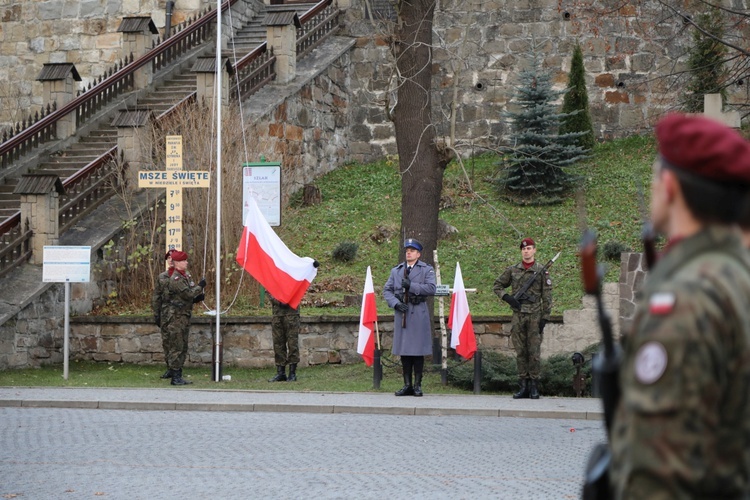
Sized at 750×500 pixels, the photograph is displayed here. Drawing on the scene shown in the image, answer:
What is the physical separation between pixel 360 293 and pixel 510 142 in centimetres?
806

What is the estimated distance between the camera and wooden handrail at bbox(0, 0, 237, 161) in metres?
23.9

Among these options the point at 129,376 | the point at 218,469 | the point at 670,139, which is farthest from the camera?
the point at 129,376

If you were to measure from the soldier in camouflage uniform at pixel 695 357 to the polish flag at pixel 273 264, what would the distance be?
45.7ft

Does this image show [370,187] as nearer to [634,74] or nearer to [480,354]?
[634,74]

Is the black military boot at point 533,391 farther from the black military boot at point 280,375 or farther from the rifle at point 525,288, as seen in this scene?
the black military boot at point 280,375

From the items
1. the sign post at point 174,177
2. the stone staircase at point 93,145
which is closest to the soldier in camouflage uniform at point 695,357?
the sign post at point 174,177

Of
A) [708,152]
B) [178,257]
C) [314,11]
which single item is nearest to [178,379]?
[178,257]

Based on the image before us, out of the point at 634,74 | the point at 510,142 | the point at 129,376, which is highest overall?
the point at 634,74

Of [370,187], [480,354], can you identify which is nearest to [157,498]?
[480,354]

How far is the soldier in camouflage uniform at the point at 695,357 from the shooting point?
2.73 m

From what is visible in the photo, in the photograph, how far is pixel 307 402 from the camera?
13.9m

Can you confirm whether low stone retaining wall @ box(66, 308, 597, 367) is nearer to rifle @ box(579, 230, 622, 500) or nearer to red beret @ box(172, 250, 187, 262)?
red beret @ box(172, 250, 187, 262)

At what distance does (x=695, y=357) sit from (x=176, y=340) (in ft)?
48.7

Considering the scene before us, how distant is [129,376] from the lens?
17.8 m
